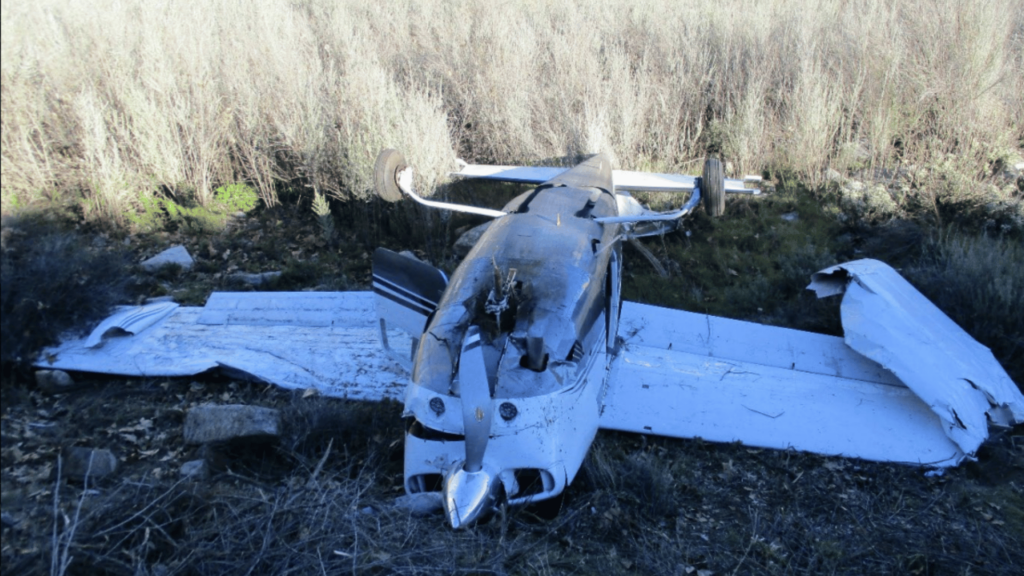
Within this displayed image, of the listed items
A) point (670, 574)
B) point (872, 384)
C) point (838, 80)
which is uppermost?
point (838, 80)

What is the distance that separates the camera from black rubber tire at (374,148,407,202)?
22.3 ft

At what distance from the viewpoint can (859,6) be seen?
12.3 metres

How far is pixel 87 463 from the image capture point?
4637 mm

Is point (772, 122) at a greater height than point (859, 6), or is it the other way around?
point (859, 6)

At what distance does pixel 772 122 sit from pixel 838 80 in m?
1.17

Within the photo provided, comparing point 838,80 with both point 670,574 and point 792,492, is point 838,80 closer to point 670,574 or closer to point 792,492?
point 792,492

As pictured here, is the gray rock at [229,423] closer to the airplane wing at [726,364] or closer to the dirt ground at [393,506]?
the dirt ground at [393,506]

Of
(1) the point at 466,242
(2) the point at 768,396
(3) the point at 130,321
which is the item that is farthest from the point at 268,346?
(2) the point at 768,396

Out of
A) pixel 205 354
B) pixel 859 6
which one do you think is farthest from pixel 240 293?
pixel 859 6

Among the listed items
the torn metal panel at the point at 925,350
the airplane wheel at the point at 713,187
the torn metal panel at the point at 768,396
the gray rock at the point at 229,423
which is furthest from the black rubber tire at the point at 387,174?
the torn metal panel at the point at 925,350

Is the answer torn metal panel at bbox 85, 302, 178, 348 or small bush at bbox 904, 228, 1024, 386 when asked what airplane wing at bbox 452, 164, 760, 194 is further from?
torn metal panel at bbox 85, 302, 178, 348

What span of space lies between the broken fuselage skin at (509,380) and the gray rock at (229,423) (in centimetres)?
130

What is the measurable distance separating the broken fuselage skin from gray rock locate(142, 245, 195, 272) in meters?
4.47

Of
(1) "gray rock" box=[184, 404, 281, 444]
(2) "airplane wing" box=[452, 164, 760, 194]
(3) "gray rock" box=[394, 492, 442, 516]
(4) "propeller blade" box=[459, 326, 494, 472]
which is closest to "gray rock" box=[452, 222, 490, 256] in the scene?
(2) "airplane wing" box=[452, 164, 760, 194]
